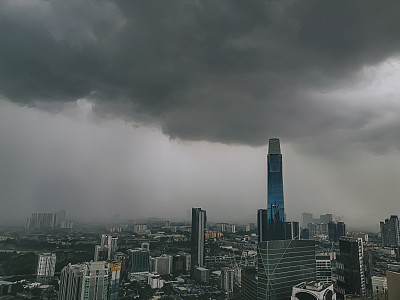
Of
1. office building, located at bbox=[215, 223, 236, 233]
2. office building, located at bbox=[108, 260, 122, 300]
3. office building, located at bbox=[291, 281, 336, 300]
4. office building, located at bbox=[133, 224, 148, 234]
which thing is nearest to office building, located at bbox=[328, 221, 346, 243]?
office building, located at bbox=[215, 223, 236, 233]

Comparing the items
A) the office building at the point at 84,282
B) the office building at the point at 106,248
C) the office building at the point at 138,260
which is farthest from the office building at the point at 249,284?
the office building at the point at 138,260

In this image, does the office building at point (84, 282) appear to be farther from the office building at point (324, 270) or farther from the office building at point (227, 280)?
the office building at point (324, 270)

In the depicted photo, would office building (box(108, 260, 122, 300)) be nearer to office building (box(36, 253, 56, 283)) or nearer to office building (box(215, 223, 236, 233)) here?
office building (box(36, 253, 56, 283))

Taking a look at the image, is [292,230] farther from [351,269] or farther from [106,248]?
[106,248]

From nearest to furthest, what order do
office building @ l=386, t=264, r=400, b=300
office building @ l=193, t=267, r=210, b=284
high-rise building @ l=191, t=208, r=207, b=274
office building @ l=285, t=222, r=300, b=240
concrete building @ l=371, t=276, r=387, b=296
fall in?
office building @ l=386, t=264, r=400, b=300, concrete building @ l=371, t=276, r=387, b=296, office building @ l=193, t=267, r=210, b=284, high-rise building @ l=191, t=208, r=207, b=274, office building @ l=285, t=222, r=300, b=240

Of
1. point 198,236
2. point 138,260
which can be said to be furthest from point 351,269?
point 138,260

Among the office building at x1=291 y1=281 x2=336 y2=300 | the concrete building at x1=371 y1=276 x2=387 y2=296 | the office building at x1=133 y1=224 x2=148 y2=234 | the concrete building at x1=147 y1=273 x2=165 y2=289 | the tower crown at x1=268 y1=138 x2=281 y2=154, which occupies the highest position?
the tower crown at x1=268 y1=138 x2=281 y2=154
